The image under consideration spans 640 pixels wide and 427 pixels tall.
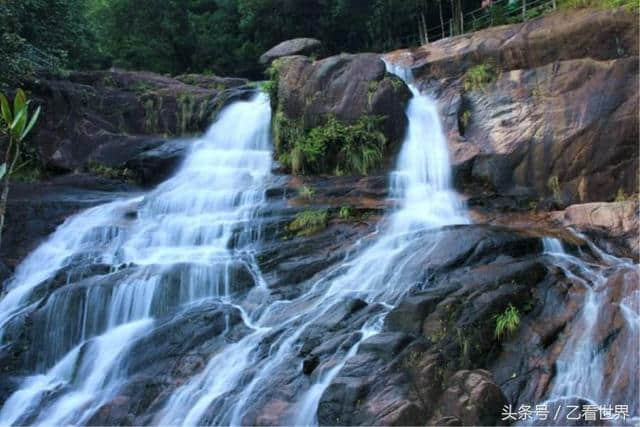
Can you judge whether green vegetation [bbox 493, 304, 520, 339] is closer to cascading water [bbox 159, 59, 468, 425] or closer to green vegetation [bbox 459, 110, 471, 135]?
cascading water [bbox 159, 59, 468, 425]

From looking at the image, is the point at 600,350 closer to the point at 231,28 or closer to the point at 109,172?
the point at 109,172

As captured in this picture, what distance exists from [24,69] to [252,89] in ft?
22.7

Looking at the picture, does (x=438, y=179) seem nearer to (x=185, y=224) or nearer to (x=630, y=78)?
(x=630, y=78)

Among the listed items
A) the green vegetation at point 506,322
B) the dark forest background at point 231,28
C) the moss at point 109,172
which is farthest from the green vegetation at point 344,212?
the dark forest background at point 231,28

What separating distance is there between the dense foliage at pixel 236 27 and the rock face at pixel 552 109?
8.53 meters

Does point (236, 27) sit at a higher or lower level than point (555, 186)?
higher

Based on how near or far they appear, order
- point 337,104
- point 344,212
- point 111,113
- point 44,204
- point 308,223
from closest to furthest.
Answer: point 308,223 → point 344,212 → point 44,204 → point 337,104 → point 111,113

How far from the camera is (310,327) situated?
7934 mm

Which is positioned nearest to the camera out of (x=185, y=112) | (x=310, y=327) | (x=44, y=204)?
(x=310, y=327)

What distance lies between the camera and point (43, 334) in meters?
9.16

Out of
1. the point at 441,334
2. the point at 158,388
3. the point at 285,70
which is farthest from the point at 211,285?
the point at 285,70

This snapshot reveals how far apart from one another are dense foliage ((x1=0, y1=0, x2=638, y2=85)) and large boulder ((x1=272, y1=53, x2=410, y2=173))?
30.4ft

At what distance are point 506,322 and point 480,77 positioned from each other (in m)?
8.26

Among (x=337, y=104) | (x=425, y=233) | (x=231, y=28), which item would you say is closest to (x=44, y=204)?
(x=337, y=104)
